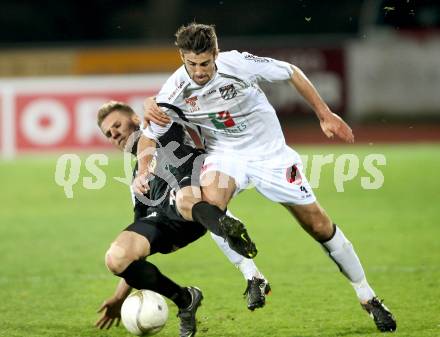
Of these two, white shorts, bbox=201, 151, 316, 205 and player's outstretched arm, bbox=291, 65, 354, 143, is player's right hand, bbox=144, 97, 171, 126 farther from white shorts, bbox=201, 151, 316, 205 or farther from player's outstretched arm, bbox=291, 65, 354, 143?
player's outstretched arm, bbox=291, 65, 354, 143

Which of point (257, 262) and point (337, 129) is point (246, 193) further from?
point (337, 129)

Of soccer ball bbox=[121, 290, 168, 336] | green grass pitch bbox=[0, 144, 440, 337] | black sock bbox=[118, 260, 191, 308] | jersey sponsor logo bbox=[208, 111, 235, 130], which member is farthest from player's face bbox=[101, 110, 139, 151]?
green grass pitch bbox=[0, 144, 440, 337]

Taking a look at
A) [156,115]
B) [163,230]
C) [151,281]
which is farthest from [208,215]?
[156,115]

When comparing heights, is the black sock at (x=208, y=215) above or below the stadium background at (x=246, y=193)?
above

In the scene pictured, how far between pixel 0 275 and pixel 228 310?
2.26 m

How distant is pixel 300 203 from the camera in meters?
5.66

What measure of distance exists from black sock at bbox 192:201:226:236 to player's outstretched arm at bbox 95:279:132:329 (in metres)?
0.88

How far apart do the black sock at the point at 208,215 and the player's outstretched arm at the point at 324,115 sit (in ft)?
2.57

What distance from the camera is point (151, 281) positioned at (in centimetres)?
532

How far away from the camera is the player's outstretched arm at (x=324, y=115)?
5406 mm

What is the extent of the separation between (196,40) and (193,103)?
511 mm

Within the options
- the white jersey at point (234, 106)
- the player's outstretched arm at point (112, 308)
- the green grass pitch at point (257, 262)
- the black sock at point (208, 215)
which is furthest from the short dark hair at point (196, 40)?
the green grass pitch at point (257, 262)

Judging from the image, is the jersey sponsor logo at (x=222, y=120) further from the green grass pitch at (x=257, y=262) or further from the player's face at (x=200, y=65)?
the green grass pitch at (x=257, y=262)

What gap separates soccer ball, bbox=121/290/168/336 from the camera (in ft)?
17.3
